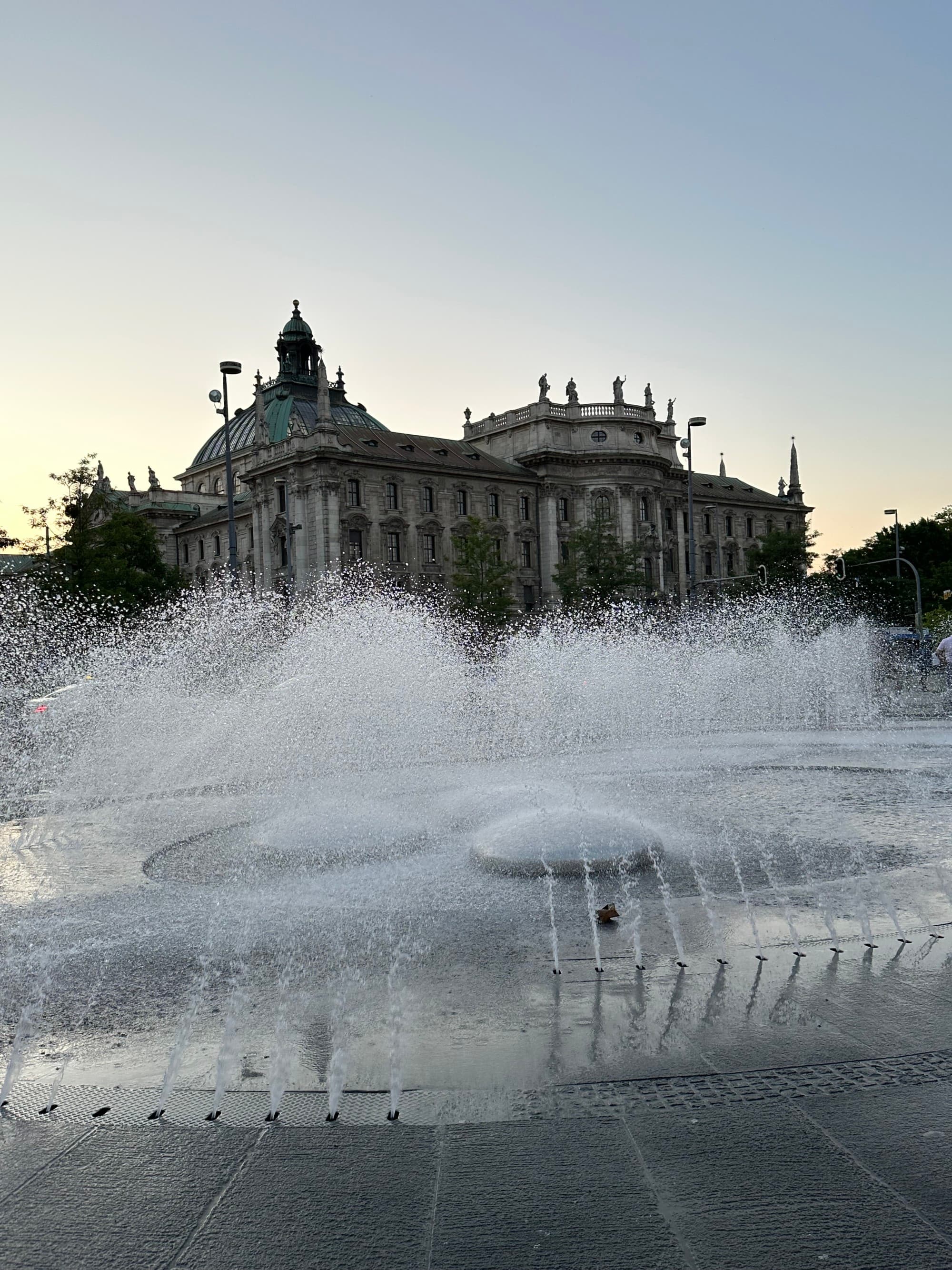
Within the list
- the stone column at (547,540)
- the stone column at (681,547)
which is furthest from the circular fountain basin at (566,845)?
the stone column at (681,547)

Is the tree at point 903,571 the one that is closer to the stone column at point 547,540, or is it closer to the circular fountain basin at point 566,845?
the stone column at point 547,540

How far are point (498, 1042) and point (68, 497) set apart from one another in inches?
→ 1546

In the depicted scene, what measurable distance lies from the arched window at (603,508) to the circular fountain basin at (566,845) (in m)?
62.4

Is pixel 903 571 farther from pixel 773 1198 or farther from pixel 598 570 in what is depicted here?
pixel 773 1198

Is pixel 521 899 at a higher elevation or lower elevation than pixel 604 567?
lower

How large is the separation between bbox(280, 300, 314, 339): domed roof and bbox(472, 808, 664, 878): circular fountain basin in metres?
98.3

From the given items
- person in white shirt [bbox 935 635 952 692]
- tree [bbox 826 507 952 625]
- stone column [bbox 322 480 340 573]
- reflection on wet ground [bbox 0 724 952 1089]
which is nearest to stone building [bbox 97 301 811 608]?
stone column [bbox 322 480 340 573]

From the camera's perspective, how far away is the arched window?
70688 millimetres

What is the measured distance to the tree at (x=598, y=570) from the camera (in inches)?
2685

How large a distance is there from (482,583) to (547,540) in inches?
592

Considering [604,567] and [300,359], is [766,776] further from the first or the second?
[300,359]

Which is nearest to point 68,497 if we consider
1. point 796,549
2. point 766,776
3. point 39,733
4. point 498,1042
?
point 39,733

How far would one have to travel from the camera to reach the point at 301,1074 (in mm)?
4258

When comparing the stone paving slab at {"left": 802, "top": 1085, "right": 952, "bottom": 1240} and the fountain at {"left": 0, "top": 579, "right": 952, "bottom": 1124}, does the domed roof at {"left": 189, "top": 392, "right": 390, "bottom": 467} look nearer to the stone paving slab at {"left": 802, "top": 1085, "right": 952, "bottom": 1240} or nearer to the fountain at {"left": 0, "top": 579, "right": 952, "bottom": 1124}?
the fountain at {"left": 0, "top": 579, "right": 952, "bottom": 1124}
